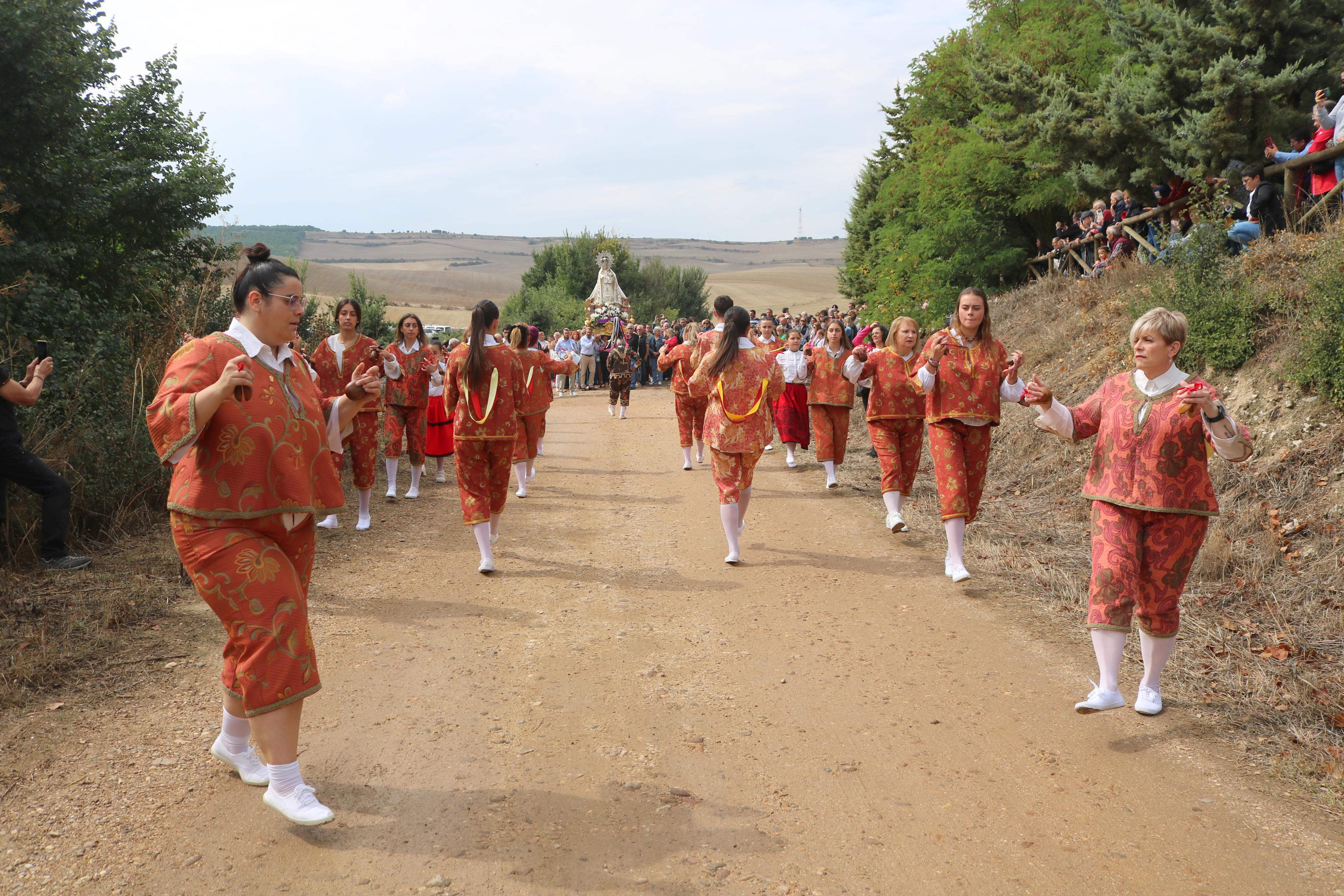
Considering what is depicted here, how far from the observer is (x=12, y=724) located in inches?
169

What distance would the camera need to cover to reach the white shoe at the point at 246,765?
12.3ft

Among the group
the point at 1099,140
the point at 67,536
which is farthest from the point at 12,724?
the point at 1099,140

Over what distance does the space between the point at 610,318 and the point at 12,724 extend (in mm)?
30612

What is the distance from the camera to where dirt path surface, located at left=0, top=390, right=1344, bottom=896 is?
3.15 m

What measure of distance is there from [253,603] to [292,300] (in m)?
1.14

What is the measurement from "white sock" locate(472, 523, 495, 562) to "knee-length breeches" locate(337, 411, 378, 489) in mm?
1863

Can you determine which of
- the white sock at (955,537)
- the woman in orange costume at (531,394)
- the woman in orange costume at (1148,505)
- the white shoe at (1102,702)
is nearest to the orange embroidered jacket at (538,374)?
the woman in orange costume at (531,394)

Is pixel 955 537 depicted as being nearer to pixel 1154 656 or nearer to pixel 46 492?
pixel 1154 656

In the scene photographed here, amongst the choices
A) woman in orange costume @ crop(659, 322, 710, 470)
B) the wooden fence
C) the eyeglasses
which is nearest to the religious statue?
the wooden fence

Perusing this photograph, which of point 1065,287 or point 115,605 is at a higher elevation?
point 1065,287

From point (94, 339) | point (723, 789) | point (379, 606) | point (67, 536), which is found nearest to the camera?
point (723, 789)

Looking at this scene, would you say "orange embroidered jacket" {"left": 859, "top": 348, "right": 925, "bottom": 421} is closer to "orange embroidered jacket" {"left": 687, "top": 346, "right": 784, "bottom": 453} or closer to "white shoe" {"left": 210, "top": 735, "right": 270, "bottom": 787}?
"orange embroidered jacket" {"left": 687, "top": 346, "right": 784, "bottom": 453}

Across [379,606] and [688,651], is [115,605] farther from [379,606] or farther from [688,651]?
[688,651]

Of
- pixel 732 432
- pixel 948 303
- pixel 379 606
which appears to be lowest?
pixel 379 606
